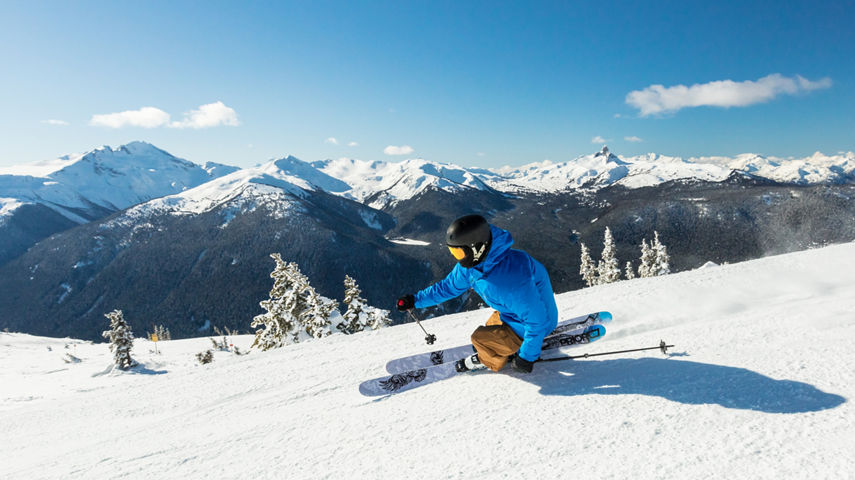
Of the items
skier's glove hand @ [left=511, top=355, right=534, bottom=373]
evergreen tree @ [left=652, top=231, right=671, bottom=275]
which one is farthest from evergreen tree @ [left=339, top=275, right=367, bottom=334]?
evergreen tree @ [left=652, top=231, right=671, bottom=275]

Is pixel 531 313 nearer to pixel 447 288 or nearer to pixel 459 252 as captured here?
pixel 459 252

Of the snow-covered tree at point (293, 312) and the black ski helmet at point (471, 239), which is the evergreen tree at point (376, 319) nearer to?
the snow-covered tree at point (293, 312)

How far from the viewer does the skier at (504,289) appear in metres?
3.70

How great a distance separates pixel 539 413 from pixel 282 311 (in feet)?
87.4

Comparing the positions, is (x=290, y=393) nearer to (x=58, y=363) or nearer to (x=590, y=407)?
(x=590, y=407)

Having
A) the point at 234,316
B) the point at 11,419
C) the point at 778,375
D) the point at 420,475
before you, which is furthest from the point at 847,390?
the point at 234,316

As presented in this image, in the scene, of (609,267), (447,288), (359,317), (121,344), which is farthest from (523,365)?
(609,267)

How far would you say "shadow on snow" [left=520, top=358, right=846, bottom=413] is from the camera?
306cm

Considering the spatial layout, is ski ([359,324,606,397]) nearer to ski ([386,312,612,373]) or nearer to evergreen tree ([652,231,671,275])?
ski ([386,312,612,373])

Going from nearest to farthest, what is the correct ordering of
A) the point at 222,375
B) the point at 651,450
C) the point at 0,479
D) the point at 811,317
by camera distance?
the point at 651,450
the point at 0,479
the point at 811,317
the point at 222,375

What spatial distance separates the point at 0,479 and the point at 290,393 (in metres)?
2.99

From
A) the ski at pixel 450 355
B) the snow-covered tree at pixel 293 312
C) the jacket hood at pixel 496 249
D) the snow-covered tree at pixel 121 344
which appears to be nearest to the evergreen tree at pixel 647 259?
the snow-covered tree at pixel 293 312

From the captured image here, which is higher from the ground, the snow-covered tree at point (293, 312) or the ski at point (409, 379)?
the ski at point (409, 379)

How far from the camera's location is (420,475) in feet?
9.31
